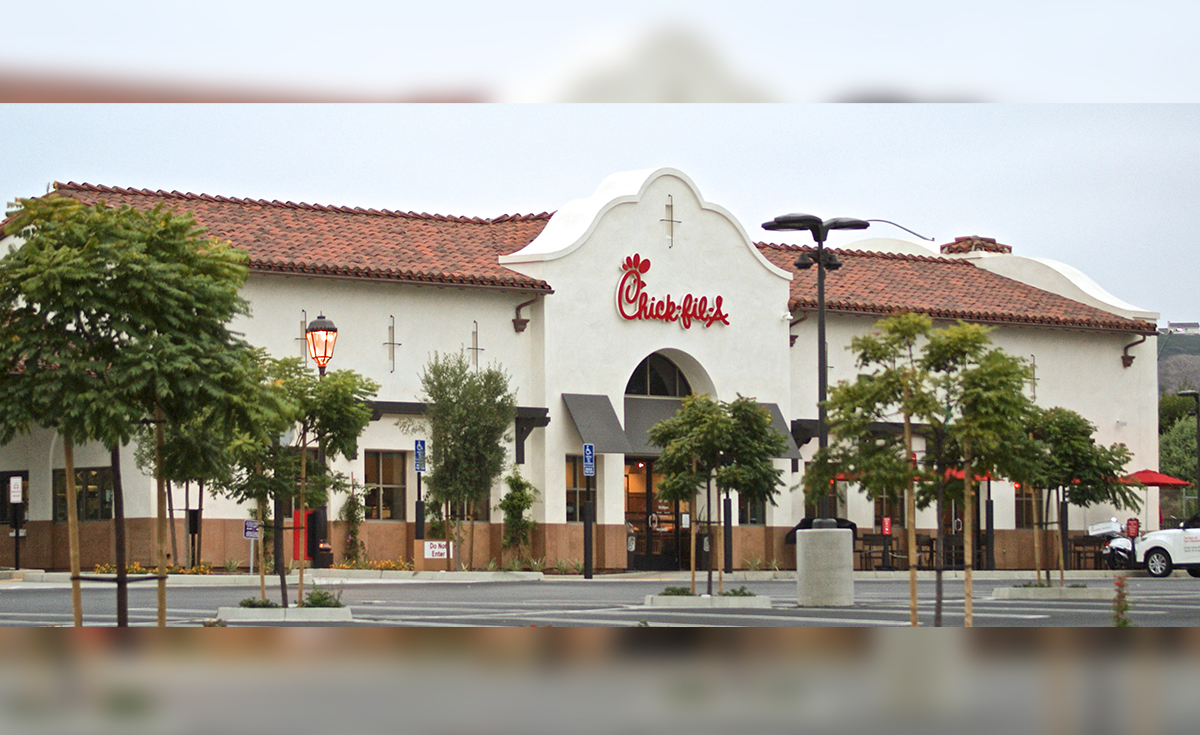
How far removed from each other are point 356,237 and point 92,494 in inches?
329

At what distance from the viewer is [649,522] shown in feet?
123

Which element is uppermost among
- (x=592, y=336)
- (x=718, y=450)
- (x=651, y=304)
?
(x=651, y=304)

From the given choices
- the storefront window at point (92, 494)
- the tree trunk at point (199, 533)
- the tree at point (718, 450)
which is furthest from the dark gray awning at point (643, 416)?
the storefront window at point (92, 494)

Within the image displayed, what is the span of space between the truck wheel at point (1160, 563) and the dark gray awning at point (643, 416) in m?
11.6

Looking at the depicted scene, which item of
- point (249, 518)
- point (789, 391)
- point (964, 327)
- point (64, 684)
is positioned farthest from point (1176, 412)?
point (64, 684)

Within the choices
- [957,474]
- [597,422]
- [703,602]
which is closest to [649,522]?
[597,422]

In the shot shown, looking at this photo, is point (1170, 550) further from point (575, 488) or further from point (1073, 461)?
point (575, 488)

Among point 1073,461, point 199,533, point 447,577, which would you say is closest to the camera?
point 1073,461

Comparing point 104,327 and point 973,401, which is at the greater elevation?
point 104,327

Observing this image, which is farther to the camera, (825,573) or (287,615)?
(825,573)

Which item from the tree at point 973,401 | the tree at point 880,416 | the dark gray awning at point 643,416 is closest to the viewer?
the tree at point 973,401

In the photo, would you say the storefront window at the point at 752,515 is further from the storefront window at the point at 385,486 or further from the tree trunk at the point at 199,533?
the tree trunk at the point at 199,533

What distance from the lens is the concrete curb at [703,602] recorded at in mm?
22203

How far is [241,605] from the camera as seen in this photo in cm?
1911
